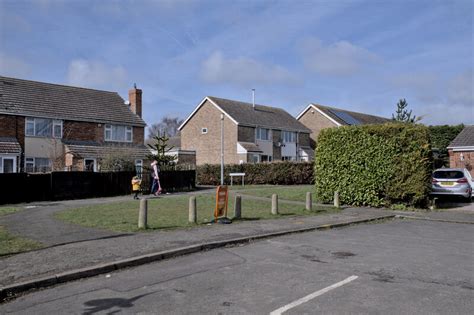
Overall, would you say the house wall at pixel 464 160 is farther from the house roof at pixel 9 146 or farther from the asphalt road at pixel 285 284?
the house roof at pixel 9 146

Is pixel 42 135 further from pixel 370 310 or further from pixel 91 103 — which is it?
pixel 370 310

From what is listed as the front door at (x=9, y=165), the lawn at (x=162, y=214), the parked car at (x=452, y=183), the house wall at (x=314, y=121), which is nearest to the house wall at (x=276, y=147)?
the house wall at (x=314, y=121)

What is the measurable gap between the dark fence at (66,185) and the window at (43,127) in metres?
10.5

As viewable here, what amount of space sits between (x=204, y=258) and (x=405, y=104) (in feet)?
136

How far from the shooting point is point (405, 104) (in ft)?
146

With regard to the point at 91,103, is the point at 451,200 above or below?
below

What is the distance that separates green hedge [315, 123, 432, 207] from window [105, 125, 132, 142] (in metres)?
21.2

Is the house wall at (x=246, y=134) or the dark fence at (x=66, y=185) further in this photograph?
the house wall at (x=246, y=134)

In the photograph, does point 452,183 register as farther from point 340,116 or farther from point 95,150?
point 340,116

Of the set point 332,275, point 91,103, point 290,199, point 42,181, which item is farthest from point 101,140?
point 332,275

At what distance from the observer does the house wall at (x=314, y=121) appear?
54500mm

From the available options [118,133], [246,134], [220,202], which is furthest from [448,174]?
[246,134]

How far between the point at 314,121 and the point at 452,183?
122ft

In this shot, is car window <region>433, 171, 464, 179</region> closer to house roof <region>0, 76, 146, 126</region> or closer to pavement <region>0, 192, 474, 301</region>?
pavement <region>0, 192, 474, 301</region>
